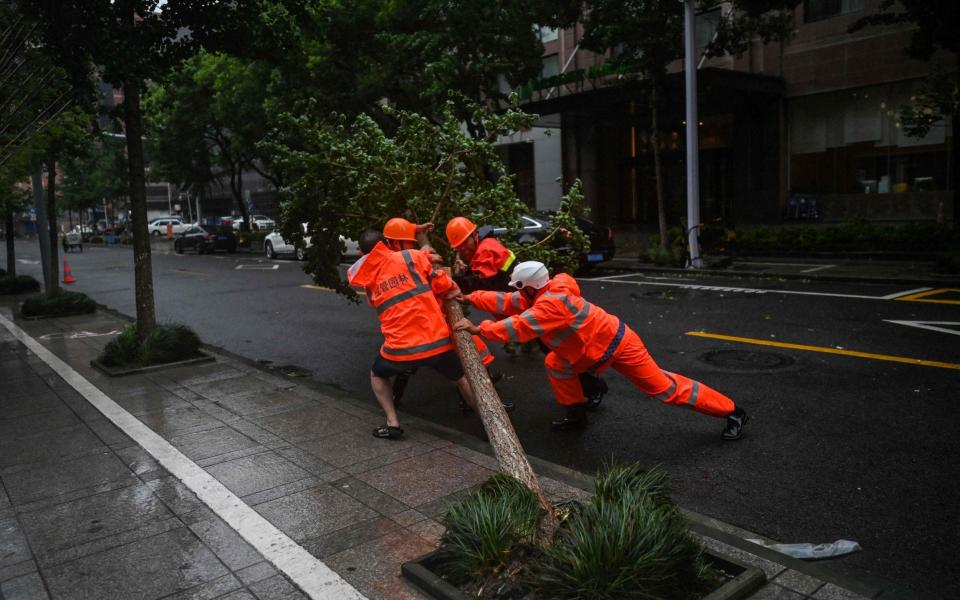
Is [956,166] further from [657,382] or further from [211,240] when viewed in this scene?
[211,240]

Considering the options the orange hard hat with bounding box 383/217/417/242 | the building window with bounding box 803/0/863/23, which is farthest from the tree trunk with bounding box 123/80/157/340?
the building window with bounding box 803/0/863/23

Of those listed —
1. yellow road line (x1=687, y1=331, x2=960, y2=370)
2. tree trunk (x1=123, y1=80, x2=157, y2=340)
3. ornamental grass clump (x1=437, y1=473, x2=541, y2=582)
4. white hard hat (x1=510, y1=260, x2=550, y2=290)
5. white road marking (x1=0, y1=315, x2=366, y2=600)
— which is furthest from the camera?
tree trunk (x1=123, y1=80, x2=157, y2=340)

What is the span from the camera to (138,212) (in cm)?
920

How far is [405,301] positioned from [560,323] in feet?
4.09

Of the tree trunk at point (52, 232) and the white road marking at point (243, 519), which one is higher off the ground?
the tree trunk at point (52, 232)

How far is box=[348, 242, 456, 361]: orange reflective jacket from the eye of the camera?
5.54m

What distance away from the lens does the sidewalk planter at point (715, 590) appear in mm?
3202

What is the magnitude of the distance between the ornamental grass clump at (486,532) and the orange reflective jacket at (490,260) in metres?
2.83

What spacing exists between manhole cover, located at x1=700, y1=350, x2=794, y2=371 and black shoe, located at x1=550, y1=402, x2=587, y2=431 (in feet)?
8.04

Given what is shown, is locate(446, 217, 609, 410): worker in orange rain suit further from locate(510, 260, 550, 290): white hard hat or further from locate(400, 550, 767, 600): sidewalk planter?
locate(400, 550, 767, 600): sidewalk planter

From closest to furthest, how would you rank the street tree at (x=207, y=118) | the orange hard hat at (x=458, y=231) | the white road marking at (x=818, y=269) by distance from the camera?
the orange hard hat at (x=458, y=231) < the white road marking at (x=818, y=269) < the street tree at (x=207, y=118)

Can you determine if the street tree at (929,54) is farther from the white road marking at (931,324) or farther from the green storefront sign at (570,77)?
the green storefront sign at (570,77)

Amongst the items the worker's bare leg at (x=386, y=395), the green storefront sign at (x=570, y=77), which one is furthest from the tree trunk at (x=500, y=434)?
the green storefront sign at (x=570, y=77)

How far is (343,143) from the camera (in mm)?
6277
